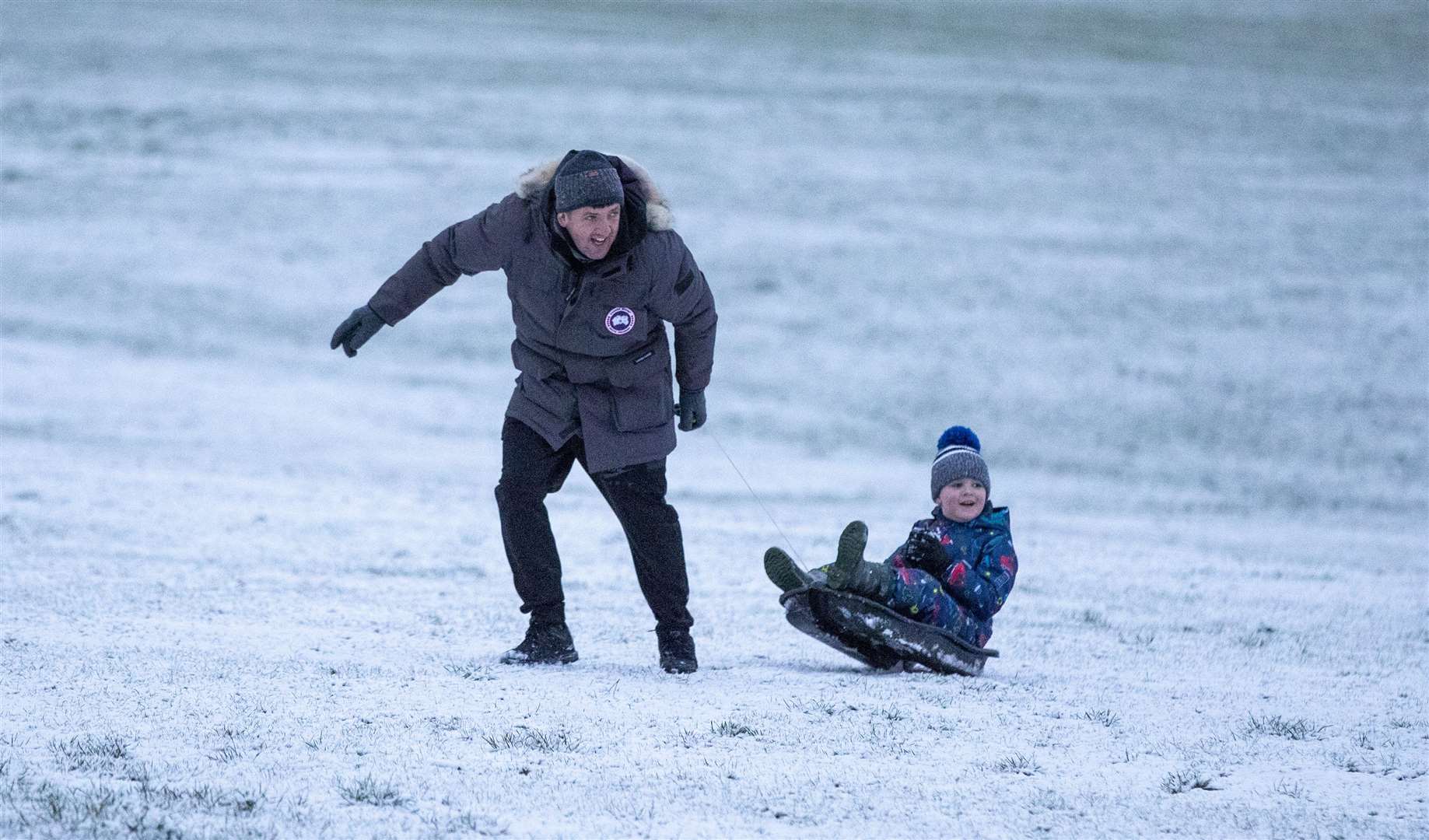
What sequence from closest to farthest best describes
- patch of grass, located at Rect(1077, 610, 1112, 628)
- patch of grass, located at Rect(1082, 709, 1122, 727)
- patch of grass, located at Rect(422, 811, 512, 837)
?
patch of grass, located at Rect(422, 811, 512, 837) → patch of grass, located at Rect(1082, 709, 1122, 727) → patch of grass, located at Rect(1077, 610, 1112, 628)

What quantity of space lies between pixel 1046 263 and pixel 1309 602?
43.0 ft

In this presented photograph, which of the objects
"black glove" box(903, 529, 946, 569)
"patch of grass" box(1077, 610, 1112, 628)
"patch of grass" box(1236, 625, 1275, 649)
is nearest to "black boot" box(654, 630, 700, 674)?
"black glove" box(903, 529, 946, 569)

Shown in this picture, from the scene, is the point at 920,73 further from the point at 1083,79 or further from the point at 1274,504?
the point at 1274,504

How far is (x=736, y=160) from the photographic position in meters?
25.2

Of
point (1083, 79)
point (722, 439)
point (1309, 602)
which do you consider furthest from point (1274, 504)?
point (1083, 79)

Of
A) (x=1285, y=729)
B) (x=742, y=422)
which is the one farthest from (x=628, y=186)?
(x=742, y=422)

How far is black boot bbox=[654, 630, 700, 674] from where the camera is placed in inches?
206

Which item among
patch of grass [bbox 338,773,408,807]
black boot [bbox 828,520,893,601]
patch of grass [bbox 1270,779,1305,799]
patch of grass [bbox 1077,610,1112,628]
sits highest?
black boot [bbox 828,520,893,601]

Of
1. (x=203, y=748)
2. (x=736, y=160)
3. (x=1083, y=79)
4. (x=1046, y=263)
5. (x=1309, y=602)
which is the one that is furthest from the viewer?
(x=1083, y=79)

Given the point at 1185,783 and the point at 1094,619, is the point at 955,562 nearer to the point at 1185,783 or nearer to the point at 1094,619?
the point at 1185,783

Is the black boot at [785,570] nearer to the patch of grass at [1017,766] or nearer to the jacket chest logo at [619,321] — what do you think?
the jacket chest logo at [619,321]

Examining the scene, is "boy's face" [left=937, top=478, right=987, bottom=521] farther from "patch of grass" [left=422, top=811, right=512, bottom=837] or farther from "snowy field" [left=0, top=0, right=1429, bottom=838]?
"patch of grass" [left=422, top=811, right=512, bottom=837]

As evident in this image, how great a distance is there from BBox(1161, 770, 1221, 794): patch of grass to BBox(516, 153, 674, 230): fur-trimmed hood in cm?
219

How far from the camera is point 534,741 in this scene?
13.1 feet
